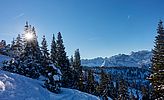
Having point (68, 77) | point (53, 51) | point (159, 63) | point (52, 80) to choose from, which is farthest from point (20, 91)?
point (53, 51)

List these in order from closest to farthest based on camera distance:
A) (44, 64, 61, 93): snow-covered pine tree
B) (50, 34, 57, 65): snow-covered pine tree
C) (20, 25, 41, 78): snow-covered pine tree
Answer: (44, 64, 61, 93): snow-covered pine tree
(20, 25, 41, 78): snow-covered pine tree
(50, 34, 57, 65): snow-covered pine tree

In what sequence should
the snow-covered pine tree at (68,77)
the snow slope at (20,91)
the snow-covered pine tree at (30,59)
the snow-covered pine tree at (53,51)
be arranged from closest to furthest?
the snow slope at (20,91)
the snow-covered pine tree at (30,59)
the snow-covered pine tree at (68,77)
the snow-covered pine tree at (53,51)

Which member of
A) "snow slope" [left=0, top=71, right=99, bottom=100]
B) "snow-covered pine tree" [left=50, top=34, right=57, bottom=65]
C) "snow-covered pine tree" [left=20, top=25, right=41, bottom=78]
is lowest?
"snow slope" [left=0, top=71, right=99, bottom=100]

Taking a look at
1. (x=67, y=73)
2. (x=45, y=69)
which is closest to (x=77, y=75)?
(x=67, y=73)

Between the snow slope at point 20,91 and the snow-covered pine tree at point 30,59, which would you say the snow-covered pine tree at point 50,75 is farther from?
the snow slope at point 20,91

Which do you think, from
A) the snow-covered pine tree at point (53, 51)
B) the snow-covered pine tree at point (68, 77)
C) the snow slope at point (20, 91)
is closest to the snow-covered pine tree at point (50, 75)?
the snow slope at point (20, 91)

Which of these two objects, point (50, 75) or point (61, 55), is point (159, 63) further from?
point (61, 55)

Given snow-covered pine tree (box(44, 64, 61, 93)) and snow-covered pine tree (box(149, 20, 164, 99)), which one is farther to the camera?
snow-covered pine tree (box(44, 64, 61, 93))

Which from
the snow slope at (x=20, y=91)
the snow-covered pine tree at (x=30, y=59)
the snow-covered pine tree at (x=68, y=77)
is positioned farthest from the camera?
the snow-covered pine tree at (x=68, y=77)

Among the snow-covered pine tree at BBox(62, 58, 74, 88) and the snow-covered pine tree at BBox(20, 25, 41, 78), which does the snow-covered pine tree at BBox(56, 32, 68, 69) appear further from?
the snow-covered pine tree at BBox(20, 25, 41, 78)

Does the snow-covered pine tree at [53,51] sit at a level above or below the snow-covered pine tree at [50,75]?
above

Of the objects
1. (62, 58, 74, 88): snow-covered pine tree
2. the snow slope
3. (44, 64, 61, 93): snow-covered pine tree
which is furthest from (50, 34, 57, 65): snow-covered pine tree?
the snow slope

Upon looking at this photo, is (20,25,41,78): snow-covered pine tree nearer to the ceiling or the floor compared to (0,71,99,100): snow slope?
nearer to the ceiling

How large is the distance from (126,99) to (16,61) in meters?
35.9
